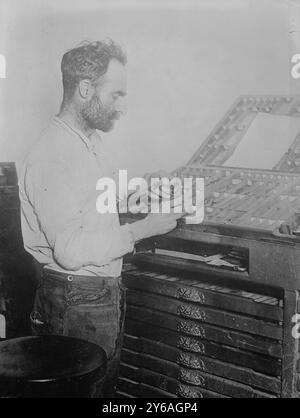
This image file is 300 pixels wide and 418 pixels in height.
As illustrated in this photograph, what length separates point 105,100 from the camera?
98.4 inches

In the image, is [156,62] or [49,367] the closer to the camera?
[49,367]

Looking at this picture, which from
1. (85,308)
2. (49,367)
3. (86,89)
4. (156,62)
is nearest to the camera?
(49,367)

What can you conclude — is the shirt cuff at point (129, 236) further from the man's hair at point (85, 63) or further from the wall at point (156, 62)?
the wall at point (156, 62)

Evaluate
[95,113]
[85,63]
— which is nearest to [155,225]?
[95,113]

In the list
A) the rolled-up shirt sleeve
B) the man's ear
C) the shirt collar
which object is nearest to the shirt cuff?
the rolled-up shirt sleeve

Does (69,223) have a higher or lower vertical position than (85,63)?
lower

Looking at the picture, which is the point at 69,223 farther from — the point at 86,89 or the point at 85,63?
the point at 85,63

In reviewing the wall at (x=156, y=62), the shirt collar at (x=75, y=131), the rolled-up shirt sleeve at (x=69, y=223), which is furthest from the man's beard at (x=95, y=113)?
the wall at (x=156, y=62)

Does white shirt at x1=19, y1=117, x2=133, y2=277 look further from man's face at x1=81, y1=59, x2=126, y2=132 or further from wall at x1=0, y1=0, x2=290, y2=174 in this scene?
wall at x1=0, y1=0, x2=290, y2=174

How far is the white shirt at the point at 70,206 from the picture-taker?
225 centimetres

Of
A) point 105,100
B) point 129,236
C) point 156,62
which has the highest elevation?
point 156,62

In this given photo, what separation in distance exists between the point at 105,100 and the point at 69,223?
2.14ft

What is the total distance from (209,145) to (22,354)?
60.2 inches

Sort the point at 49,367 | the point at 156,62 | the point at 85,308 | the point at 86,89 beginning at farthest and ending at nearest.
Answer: the point at 156,62
the point at 86,89
the point at 85,308
the point at 49,367
